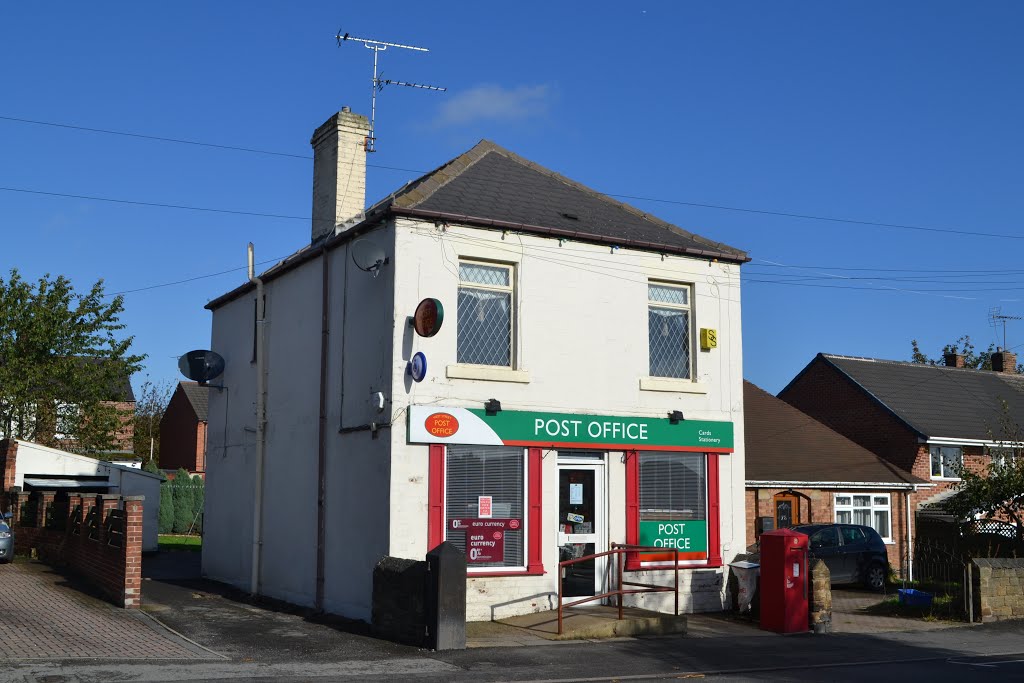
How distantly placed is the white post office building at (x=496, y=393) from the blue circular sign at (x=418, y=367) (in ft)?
0.10

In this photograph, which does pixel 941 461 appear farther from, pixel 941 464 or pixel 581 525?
pixel 581 525

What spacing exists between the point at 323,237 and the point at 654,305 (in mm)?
6339

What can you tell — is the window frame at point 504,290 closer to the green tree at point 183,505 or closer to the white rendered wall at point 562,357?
the white rendered wall at point 562,357

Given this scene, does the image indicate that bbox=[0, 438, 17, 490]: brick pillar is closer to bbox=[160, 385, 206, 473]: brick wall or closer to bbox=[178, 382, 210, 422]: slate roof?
bbox=[160, 385, 206, 473]: brick wall

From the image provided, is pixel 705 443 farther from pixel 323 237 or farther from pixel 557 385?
pixel 323 237

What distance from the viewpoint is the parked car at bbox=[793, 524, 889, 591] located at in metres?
23.4

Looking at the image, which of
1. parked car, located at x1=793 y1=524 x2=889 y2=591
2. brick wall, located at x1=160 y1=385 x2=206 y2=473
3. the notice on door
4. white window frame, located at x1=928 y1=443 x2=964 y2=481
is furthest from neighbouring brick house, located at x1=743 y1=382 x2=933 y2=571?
brick wall, located at x1=160 y1=385 x2=206 y2=473

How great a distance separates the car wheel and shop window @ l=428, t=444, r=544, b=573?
11.2 metres

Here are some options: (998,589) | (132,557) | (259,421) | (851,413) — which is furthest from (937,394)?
(132,557)

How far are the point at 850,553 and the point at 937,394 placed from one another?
13.4 metres

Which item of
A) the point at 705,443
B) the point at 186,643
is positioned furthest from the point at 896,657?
the point at 186,643

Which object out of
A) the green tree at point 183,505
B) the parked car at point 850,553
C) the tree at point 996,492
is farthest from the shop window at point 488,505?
the green tree at point 183,505

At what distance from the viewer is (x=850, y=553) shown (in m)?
23.7

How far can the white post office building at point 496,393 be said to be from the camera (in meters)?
15.4
